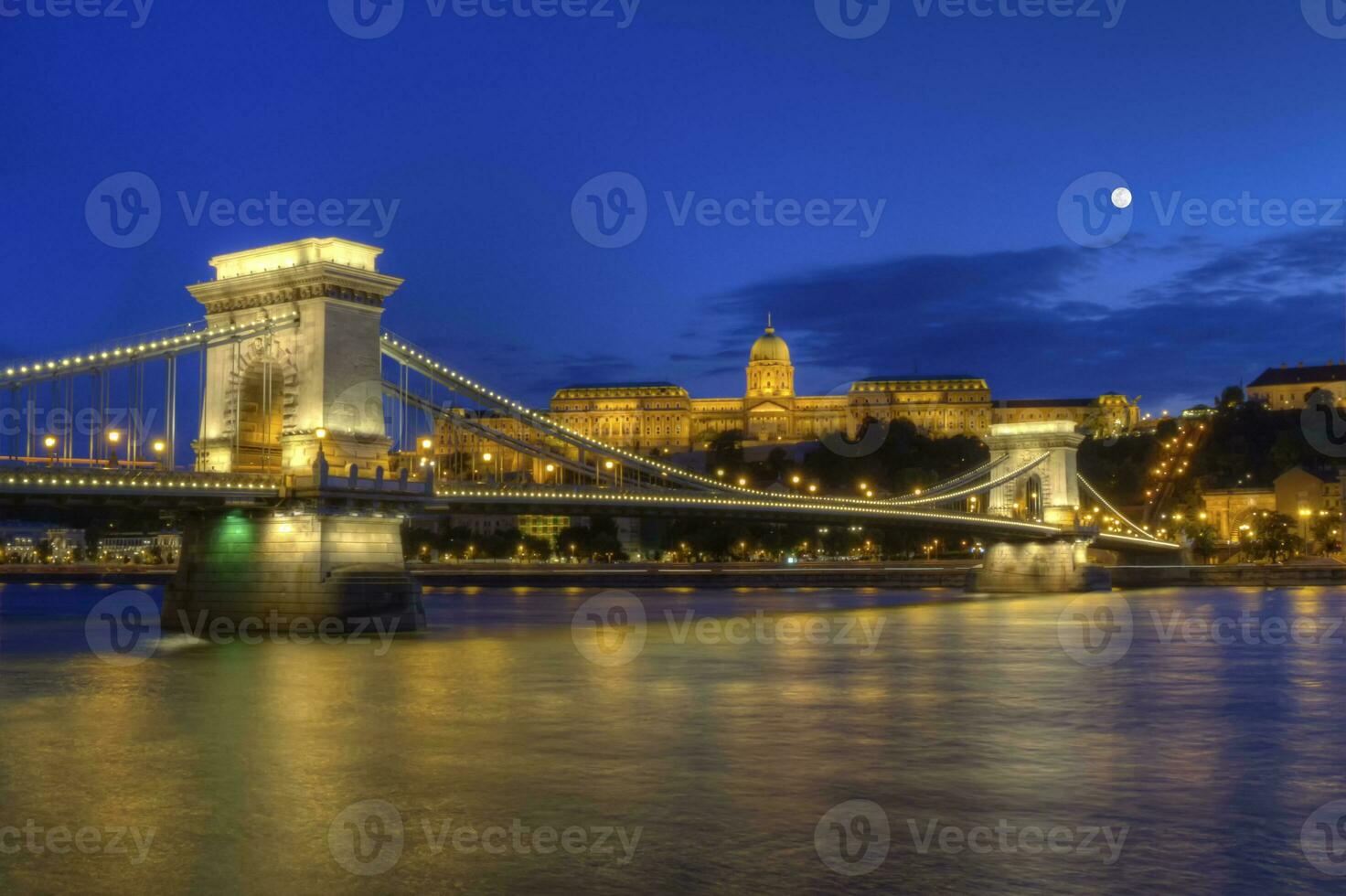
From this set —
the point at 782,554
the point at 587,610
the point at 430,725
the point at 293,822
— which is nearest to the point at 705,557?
the point at 782,554

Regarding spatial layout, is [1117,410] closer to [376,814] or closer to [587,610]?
[587,610]

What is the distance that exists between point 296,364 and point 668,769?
19.5 meters

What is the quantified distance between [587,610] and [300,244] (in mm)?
24217

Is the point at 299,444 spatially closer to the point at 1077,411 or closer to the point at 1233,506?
the point at 1233,506

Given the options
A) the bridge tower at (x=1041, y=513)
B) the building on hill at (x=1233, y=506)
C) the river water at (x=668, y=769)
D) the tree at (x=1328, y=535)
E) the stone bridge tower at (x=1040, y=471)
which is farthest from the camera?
the building on hill at (x=1233, y=506)

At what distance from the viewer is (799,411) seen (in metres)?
179

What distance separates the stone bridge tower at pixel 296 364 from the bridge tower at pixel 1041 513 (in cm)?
4053

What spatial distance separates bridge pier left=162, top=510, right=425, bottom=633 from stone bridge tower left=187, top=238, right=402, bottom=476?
1.42 meters

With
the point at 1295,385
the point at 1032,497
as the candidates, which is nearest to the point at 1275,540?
the point at 1032,497

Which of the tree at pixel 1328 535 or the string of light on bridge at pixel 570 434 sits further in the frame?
the tree at pixel 1328 535

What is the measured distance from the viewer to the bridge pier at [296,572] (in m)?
31.5

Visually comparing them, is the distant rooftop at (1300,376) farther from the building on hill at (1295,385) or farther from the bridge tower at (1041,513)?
the bridge tower at (1041,513)

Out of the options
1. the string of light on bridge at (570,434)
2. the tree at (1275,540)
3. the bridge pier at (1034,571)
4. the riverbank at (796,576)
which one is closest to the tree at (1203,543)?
the tree at (1275,540)

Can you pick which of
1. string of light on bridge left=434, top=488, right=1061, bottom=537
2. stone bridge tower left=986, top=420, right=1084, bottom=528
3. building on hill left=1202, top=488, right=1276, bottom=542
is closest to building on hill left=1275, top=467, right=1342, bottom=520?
building on hill left=1202, top=488, right=1276, bottom=542
